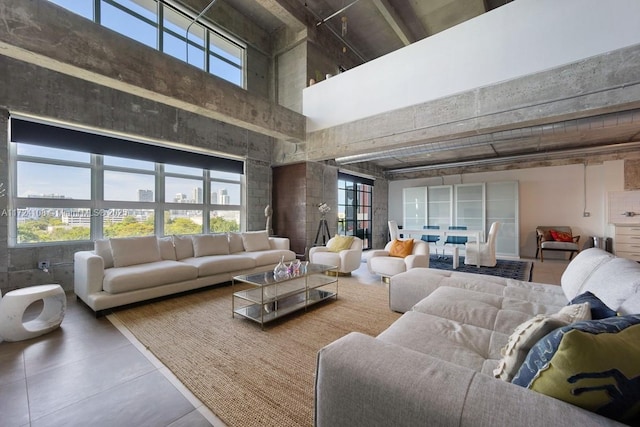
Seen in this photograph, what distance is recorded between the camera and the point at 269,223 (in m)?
6.37

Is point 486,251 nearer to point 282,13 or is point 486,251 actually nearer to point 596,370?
point 596,370

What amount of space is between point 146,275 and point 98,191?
6.29 ft

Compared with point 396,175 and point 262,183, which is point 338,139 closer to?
point 262,183

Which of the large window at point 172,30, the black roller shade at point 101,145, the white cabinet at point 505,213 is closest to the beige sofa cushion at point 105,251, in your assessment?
the black roller shade at point 101,145

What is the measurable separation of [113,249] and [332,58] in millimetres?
6074

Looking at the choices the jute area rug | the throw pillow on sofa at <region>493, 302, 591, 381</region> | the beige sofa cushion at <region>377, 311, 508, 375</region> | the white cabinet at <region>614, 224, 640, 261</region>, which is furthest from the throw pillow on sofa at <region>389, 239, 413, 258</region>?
the white cabinet at <region>614, 224, 640, 261</region>

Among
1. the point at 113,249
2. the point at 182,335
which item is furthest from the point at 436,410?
the point at 113,249

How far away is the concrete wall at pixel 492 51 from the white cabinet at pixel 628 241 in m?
4.82

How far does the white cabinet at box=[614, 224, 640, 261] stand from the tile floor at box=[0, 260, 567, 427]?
8.28 meters

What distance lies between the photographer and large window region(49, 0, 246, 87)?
4121 millimetres

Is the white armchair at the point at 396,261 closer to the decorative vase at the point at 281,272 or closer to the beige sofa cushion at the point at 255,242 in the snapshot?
the decorative vase at the point at 281,272

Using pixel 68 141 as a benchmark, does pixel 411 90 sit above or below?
above

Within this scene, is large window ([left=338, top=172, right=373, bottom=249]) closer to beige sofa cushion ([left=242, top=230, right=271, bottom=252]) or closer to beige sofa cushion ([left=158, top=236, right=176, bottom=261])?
beige sofa cushion ([left=242, top=230, right=271, bottom=252])

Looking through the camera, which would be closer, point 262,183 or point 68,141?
point 68,141
